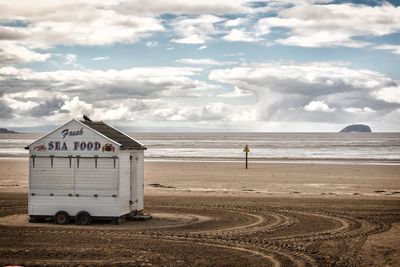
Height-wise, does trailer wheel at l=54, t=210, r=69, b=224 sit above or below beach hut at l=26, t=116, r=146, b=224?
below

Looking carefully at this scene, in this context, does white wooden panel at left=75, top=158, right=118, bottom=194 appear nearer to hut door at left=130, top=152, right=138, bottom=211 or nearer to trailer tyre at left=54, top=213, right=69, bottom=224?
trailer tyre at left=54, top=213, right=69, bottom=224

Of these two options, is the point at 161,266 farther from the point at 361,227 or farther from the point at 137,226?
the point at 361,227

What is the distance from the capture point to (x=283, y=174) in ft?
145

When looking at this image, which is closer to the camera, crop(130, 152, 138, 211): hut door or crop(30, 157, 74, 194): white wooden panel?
crop(30, 157, 74, 194): white wooden panel

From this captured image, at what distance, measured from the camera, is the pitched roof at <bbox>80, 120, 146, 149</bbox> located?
22234 mm

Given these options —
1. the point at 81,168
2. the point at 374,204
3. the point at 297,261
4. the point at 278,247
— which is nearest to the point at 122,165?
the point at 81,168

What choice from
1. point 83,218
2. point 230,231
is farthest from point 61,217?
point 230,231

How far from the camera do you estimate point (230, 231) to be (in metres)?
19.5

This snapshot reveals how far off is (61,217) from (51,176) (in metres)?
1.61

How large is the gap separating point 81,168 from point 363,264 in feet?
36.8

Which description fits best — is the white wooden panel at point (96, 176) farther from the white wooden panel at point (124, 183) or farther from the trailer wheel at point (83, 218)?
the trailer wheel at point (83, 218)

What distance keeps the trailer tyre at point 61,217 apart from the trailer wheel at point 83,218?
0.40 m

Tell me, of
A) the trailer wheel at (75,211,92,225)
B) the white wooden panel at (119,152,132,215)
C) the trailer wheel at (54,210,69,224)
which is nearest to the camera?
the trailer wheel at (75,211,92,225)

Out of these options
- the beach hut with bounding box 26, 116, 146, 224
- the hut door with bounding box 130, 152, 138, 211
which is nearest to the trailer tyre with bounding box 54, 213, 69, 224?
the beach hut with bounding box 26, 116, 146, 224
